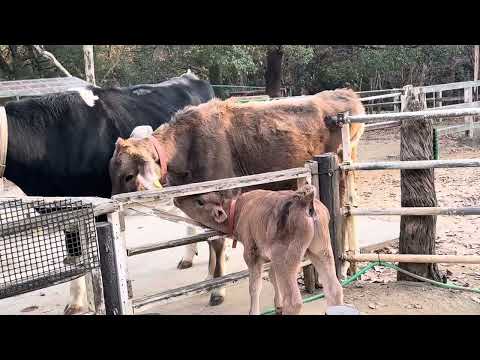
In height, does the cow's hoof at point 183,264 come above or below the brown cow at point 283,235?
below

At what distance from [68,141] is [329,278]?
3079 mm

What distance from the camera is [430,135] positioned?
491 centimetres

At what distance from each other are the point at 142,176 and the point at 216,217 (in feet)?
2.86

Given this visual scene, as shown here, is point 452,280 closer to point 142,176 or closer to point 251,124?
point 251,124

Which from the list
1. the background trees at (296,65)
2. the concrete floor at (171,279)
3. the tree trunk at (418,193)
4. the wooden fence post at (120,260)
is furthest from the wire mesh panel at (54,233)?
the background trees at (296,65)

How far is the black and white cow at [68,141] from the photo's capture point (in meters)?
5.06

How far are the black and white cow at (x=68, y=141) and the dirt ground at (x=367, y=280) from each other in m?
0.94

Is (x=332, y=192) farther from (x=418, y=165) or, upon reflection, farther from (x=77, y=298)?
(x=77, y=298)

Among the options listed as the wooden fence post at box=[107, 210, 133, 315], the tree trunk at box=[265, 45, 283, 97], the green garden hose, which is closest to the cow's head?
the wooden fence post at box=[107, 210, 133, 315]

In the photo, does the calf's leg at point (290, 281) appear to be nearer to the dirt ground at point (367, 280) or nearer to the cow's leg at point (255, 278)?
the cow's leg at point (255, 278)

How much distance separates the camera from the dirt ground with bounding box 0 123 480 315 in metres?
4.64

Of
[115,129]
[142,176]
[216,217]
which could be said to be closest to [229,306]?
[216,217]

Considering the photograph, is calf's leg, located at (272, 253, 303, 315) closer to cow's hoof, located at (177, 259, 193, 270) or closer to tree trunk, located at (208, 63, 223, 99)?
cow's hoof, located at (177, 259, 193, 270)

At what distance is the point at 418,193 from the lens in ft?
16.1
